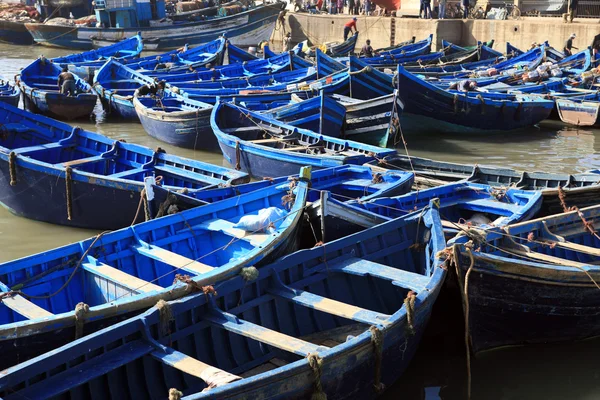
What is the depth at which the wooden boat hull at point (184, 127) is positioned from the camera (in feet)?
55.5

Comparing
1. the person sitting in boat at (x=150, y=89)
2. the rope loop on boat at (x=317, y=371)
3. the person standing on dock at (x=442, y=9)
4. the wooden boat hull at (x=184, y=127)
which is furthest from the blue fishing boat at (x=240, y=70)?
the rope loop on boat at (x=317, y=371)

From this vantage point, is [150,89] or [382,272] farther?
[150,89]

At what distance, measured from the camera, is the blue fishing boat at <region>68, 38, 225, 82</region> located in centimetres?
2436

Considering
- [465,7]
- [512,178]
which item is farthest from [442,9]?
[512,178]

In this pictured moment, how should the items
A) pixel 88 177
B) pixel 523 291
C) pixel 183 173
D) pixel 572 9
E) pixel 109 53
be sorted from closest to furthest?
pixel 523 291 → pixel 88 177 → pixel 183 173 → pixel 109 53 → pixel 572 9

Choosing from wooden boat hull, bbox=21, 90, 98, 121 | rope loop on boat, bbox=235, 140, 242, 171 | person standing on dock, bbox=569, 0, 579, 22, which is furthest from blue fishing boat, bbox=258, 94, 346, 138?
person standing on dock, bbox=569, 0, 579, 22

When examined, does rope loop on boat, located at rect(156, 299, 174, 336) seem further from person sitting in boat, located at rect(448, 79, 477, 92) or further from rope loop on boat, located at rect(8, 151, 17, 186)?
person sitting in boat, located at rect(448, 79, 477, 92)

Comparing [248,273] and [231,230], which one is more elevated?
[248,273]

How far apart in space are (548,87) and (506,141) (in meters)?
3.34

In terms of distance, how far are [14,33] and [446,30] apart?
78.9 feet

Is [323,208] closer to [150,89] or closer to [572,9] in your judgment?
[150,89]

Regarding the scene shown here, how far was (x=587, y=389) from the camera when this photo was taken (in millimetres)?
8055

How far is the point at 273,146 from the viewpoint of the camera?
14781mm

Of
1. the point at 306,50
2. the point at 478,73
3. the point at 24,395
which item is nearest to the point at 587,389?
the point at 24,395
